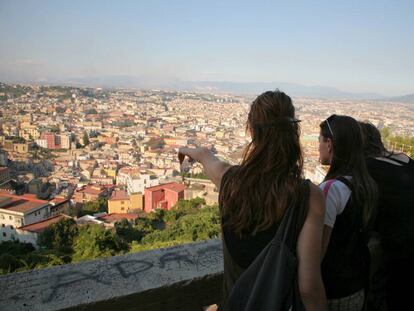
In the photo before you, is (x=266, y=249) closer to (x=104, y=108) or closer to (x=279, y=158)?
(x=279, y=158)

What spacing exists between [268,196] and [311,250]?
15 cm

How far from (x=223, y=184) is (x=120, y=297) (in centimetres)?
47

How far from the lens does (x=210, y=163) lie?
100 cm

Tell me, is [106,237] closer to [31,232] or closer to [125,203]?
[31,232]

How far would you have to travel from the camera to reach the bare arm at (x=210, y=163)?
37.1 inches

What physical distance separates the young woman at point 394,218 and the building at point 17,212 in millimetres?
22338

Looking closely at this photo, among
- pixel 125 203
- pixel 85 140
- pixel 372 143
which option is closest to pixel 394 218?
pixel 372 143

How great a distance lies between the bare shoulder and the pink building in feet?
90.0

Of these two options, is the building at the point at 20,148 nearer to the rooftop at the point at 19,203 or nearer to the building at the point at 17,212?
the rooftop at the point at 19,203

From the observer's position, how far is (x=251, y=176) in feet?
2.74

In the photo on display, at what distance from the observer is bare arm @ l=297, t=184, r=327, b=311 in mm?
772

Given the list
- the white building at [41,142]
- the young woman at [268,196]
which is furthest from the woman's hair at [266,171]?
the white building at [41,142]

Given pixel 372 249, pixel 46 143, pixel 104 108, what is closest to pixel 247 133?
pixel 372 249

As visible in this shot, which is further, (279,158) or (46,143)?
(46,143)
